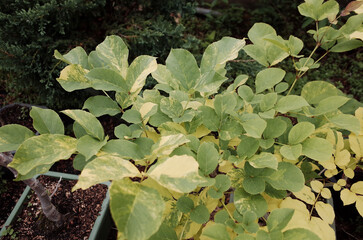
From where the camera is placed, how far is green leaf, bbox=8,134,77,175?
0.50 metres

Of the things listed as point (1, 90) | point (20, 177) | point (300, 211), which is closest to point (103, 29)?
point (1, 90)

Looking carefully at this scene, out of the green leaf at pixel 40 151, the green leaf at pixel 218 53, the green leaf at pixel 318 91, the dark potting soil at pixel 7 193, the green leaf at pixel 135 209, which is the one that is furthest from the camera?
the dark potting soil at pixel 7 193

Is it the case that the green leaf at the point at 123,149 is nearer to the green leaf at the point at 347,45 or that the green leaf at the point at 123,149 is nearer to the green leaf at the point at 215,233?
the green leaf at the point at 215,233

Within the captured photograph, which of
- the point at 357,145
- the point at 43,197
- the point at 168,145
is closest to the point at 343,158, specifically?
the point at 357,145

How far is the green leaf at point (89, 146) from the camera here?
1.70 ft

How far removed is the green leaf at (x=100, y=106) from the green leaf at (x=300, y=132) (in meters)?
0.42

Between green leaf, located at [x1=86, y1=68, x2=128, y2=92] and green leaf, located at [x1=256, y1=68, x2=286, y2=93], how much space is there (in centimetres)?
35

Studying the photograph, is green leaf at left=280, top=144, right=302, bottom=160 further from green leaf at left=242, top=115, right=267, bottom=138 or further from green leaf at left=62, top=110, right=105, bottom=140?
green leaf at left=62, top=110, right=105, bottom=140

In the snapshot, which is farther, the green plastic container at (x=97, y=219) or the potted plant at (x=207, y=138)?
the green plastic container at (x=97, y=219)

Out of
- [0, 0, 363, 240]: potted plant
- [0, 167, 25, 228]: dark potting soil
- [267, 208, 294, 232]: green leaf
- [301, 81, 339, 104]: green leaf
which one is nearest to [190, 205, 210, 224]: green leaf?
[0, 0, 363, 240]: potted plant

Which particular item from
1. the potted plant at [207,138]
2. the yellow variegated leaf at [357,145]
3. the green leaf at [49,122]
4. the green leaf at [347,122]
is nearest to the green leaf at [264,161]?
the potted plant at [207,138]

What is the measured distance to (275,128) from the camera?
2.22ft

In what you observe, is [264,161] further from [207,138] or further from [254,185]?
[207,138]

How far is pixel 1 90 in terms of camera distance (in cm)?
238
